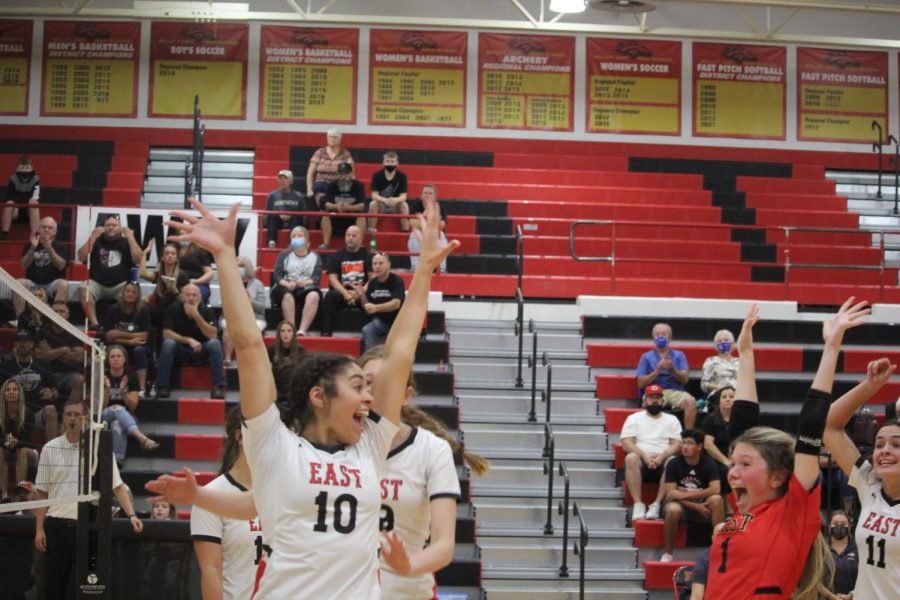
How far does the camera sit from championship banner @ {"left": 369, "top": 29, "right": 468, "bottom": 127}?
20.1 m

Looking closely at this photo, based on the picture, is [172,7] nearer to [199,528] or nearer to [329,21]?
[329,21]

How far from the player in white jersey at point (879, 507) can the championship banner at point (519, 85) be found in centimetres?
1532

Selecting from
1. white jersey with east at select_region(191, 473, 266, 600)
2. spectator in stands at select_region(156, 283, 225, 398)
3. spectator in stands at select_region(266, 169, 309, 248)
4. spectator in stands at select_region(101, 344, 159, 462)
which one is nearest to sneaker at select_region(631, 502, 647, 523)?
spectator in stands at select_region(156, 283, 225, 398)

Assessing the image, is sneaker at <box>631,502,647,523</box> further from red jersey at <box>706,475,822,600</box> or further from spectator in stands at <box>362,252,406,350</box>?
red jersey at <box>706,475,822,600</box>

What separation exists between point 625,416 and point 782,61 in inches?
385

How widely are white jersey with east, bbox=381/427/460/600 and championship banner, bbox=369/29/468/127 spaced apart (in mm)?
15686

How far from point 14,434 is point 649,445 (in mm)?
7413

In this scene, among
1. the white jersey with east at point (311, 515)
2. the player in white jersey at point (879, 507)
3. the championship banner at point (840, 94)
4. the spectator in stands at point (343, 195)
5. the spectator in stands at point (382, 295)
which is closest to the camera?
the white jersey with east at point (311, 515)

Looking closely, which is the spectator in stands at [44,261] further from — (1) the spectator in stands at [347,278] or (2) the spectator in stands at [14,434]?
(2) the spectator in stands at [14,434]

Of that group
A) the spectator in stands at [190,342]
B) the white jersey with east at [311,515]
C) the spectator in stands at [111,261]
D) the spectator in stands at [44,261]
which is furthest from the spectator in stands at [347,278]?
the white jersey with east at [311,515]

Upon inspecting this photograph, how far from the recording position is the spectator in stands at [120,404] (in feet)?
39.2

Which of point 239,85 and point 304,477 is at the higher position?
point 239,85

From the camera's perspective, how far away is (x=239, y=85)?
19922mm

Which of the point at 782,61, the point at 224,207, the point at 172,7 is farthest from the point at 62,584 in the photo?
the point at 782,61
